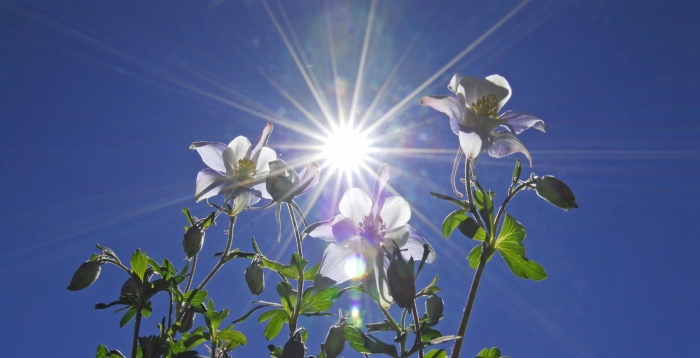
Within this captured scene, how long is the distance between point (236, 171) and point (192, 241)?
0.34 m

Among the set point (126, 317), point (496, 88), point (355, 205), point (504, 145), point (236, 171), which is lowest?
point (126, 317)

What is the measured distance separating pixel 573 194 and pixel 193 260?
137 centimetres

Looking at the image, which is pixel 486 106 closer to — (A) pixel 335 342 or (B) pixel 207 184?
(A) pixel 335 342

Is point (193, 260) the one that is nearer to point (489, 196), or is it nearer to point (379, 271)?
point (379, 271)

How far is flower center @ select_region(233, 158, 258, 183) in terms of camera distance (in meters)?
1.93

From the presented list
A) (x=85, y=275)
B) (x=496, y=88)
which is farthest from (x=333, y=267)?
(x=85, y=275)

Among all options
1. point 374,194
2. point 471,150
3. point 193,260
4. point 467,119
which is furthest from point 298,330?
point 467,119

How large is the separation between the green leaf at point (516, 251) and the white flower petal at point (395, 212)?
0.30 meters

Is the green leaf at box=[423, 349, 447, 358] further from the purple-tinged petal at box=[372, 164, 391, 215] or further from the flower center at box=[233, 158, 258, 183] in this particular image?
the flower center at box=[233, 158, 258, 183]

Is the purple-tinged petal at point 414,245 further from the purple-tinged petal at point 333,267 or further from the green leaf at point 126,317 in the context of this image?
the green leaf at point 126,317

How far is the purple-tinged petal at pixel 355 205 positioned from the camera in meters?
1.59

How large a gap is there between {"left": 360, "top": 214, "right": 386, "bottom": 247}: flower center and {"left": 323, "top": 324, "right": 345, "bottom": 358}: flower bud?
0.93ft

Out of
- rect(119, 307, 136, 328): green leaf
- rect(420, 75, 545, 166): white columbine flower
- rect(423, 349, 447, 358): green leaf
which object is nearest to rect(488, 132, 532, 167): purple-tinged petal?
rect(420, 75, 545, 166): white columbine flower

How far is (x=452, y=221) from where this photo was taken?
1.63 m
